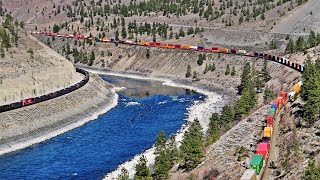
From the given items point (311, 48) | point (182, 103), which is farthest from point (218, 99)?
point (311, 48)

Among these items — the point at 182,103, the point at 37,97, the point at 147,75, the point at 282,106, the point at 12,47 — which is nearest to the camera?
the point at 282,106

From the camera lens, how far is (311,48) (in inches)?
5517

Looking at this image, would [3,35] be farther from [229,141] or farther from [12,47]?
[229,141]

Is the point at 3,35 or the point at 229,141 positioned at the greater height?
the point at 3,35

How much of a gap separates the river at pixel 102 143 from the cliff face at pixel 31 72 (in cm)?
1330

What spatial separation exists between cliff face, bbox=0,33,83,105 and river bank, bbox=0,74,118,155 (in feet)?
14.8

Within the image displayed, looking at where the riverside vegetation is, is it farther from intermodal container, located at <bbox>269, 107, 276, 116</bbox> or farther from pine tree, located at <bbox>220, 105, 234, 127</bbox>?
intermodal container, located at <bbox>269, 107, 276, 116</bbox>

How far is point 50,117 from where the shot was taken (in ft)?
336

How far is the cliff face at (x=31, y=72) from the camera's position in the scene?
104 m

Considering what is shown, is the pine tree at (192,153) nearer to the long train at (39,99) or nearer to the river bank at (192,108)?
the river bank at (192,108)

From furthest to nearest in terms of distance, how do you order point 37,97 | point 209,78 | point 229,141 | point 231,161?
point 209,78 < point 37,97 < point 229,141 < point 231,161

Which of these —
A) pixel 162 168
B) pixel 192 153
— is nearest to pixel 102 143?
pixel 162 168

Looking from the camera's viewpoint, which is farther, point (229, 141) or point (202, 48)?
point (202, 48)

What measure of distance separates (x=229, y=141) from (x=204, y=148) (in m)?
3.61
